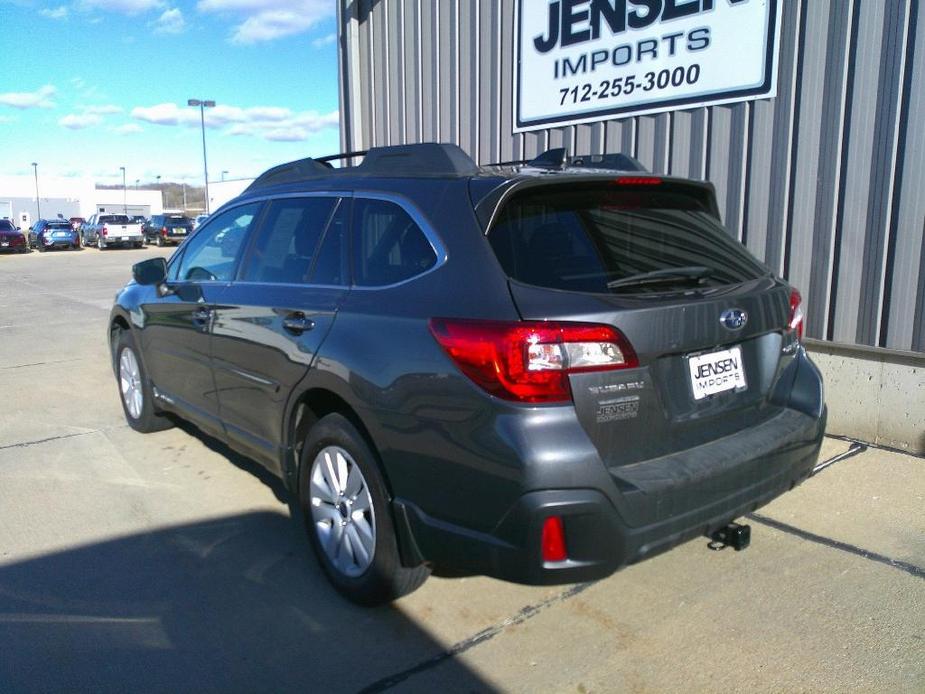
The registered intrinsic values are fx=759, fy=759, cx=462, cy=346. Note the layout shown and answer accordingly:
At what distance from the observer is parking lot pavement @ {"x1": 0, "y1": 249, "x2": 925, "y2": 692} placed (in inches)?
105

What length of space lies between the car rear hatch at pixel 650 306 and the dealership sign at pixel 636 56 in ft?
9.47

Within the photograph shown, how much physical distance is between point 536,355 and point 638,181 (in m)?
1.00

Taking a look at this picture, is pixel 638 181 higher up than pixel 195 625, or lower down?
higher up

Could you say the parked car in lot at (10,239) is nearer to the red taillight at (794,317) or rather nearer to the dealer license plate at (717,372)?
the red taillight at (794,317)

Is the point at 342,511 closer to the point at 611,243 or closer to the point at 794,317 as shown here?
the point at 611,243

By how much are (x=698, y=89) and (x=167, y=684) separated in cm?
518

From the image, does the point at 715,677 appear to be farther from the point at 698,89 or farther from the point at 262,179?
the point at 698,89

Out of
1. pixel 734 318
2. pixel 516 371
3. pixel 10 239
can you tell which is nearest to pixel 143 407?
pixel 516 371

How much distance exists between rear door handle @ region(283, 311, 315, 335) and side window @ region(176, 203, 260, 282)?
869mm

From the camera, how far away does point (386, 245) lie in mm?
2994

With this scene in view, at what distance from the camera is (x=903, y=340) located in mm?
4863

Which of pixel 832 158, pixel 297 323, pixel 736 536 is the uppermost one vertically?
pixel 832 158

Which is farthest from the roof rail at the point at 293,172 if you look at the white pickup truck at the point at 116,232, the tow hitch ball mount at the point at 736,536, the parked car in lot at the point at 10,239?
the white pickup truck at the point at 116,232

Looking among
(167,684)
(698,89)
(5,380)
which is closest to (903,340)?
(698,89)
